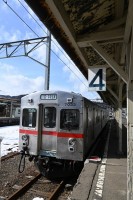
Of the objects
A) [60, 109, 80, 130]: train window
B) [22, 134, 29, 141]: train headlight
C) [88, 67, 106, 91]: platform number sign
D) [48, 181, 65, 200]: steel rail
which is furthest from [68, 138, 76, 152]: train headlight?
[88, 67, 106, 91]: platform number sign

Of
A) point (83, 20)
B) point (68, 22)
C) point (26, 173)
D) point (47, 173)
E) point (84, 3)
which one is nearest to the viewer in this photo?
point (84, 3)

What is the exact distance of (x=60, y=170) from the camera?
26.6 ft

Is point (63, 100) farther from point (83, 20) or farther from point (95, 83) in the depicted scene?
point (83, 20)

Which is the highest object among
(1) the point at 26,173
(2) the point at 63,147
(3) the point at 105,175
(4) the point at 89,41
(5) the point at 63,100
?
(4) the point at 89,41

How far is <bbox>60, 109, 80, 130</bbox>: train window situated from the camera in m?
7.77

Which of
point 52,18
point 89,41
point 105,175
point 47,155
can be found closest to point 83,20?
point 89,41

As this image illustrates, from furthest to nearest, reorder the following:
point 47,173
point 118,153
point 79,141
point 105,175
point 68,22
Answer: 1. point 118,153
2. point 47,173
3. point 79,141
4. point 105,175
5. point 68,22

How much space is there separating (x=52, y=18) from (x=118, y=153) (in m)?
7.09

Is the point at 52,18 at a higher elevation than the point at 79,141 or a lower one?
higher

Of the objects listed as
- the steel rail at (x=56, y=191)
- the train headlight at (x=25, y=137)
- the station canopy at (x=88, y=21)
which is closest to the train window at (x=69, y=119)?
the train headlight at (x=25, y=137)

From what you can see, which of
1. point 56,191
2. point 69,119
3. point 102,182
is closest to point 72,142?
point 69,119

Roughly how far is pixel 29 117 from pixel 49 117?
715mm

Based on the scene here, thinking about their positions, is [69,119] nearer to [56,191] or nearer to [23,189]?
[56,191]

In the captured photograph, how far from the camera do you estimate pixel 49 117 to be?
8320 mm
